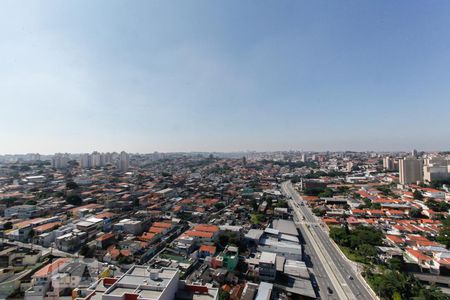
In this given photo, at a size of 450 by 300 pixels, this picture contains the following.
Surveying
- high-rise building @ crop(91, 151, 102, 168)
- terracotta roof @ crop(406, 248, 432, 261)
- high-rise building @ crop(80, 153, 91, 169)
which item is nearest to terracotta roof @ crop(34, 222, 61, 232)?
terracotta roof @ crop(406, 248, 432, 261)

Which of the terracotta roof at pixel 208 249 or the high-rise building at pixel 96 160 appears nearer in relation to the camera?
the terracotta roof at pixel 208 249

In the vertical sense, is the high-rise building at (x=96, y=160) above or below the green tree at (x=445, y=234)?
above

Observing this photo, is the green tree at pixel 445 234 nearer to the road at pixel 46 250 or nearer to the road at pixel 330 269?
the road at pixel 330 269

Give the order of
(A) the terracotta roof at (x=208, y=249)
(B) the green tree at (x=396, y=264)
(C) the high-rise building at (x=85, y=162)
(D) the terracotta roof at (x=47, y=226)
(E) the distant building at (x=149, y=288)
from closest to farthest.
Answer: (E) the distant building at (x=149, y=288), (B) the green tree at (x=396, y=264), (A) the terracotta roof at (x=208, y=249), (D) the terracotta roof at (x=47, y=226), (C) the high-rise building at (x=85, y=162)

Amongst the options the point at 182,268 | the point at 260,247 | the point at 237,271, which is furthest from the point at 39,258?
the point at 260,247

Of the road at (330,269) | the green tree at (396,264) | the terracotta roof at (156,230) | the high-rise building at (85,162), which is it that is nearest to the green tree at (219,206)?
the road at (330,269)

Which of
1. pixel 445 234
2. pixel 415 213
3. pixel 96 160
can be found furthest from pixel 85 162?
pixel 445 234

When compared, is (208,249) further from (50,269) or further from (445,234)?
(445,234)
